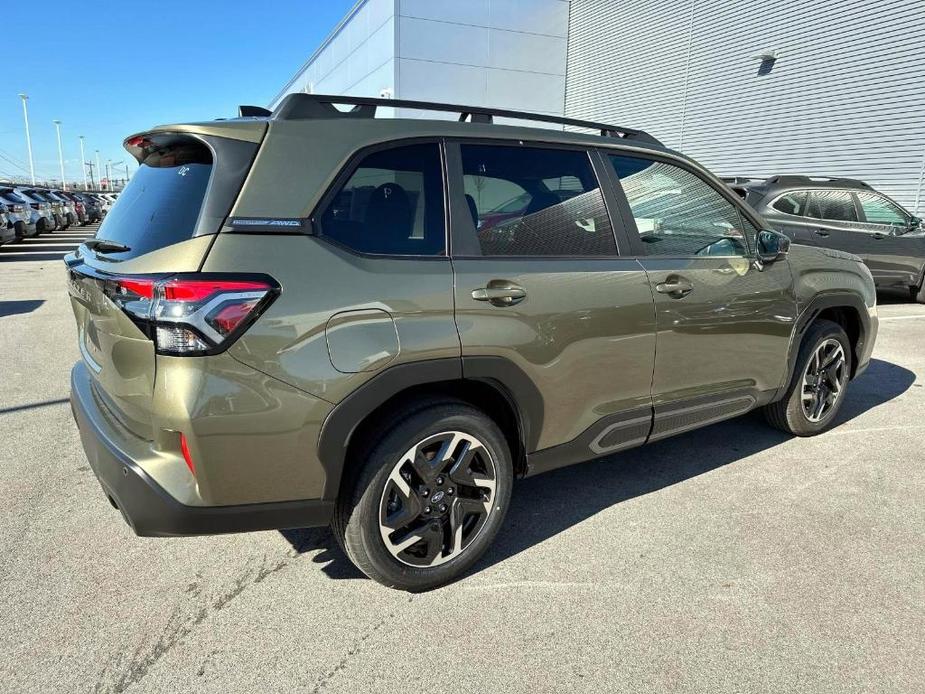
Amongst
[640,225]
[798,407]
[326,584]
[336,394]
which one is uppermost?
[640,225]

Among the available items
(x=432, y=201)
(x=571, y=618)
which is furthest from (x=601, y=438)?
(x=432, y=201)

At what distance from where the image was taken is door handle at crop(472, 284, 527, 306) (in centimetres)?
252

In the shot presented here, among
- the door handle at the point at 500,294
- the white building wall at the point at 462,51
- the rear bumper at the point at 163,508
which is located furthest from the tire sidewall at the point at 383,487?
the white building wall at the point at 462,51

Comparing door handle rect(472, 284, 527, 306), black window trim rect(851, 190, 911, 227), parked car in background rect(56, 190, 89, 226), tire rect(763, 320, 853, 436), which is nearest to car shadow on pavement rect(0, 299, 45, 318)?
door handle rect(472, 284, 527, 306)

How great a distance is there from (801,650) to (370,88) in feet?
70.6

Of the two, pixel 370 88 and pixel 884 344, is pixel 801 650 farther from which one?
pixel 370 88

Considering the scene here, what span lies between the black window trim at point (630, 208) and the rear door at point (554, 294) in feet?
0.36

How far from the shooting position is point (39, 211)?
19250 mm

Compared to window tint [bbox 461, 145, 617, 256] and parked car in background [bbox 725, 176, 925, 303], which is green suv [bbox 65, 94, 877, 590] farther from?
parked car in background [bbox 725, 176, 925, 303]

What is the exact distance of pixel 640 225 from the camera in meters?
3.15

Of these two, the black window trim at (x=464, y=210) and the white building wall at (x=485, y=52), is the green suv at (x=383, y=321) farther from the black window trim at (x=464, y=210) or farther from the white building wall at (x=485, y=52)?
the white building wall at (x=485, y=52)

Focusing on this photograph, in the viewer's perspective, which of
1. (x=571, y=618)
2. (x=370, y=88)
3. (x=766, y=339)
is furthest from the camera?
(x=370, y=88)

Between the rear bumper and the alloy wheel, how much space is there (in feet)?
11.0

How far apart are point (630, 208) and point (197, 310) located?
2086 millimetres
